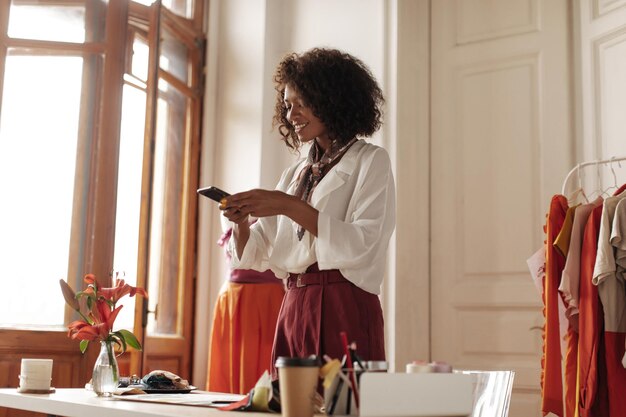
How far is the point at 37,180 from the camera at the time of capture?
3.60 m

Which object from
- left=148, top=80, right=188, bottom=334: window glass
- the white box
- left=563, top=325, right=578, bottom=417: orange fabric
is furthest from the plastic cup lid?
left=148, top=80, right=188, bottom=334: window glass

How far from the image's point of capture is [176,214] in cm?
420

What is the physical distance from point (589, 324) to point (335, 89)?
1.26 m

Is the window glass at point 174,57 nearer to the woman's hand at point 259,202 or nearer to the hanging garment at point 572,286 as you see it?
the hanging garment at point 572,286

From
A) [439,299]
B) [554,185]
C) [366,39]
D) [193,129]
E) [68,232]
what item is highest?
[366,39]

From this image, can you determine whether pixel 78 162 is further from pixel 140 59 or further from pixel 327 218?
pixel 327 218

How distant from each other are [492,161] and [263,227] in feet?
6.45

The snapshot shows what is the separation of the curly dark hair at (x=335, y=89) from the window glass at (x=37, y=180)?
6.20ft

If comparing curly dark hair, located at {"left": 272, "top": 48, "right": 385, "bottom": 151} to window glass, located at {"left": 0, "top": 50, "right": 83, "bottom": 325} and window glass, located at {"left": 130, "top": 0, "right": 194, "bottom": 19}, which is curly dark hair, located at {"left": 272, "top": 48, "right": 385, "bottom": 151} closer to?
window glass, located at {"left": 0, "top": 50, "right": 83, "bottom": 325}

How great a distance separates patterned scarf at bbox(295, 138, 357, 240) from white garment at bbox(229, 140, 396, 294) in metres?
0.03

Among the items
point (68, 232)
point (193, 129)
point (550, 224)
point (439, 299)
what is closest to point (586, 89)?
point (550, 224)

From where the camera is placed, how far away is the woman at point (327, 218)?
5.50 feet

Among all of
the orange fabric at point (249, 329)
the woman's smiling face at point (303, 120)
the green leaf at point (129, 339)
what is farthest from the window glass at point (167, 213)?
the woman's smiling face at point (303, 120)

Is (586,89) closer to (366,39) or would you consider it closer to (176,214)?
(366,39)
